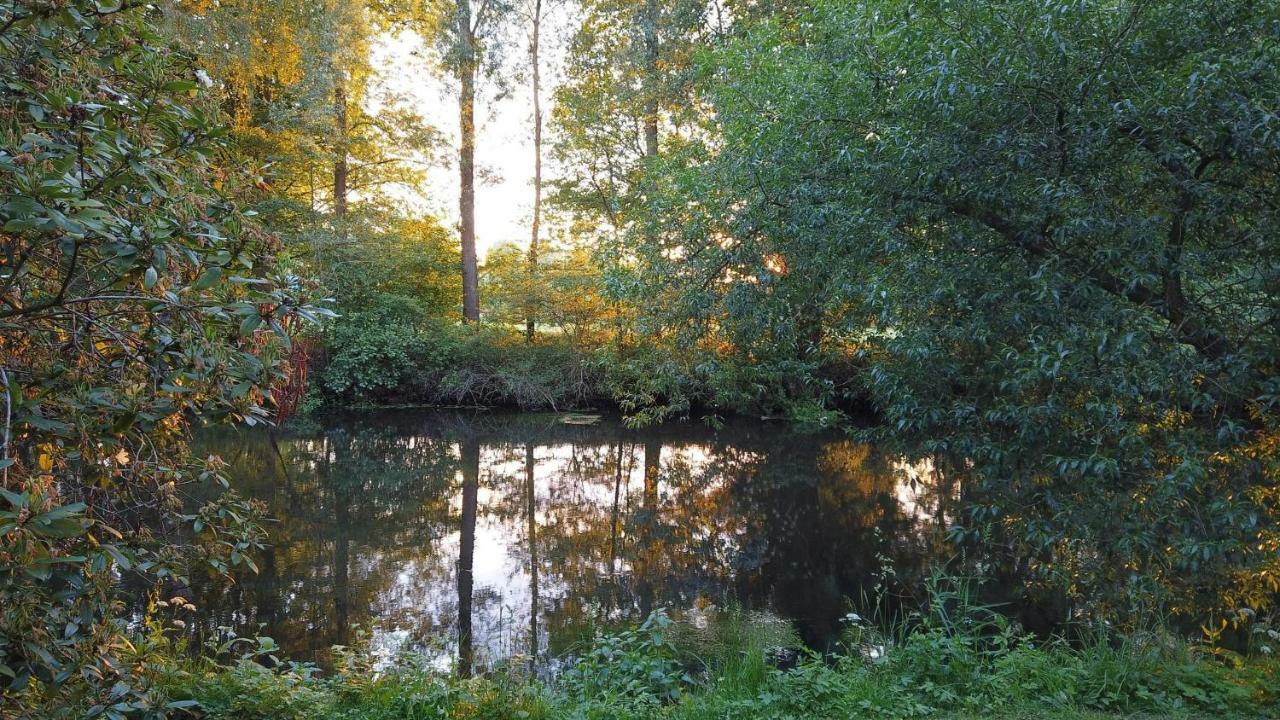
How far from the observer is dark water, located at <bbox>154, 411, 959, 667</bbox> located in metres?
7.09

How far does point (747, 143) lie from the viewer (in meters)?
7.37

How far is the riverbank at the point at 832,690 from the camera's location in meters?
3.98

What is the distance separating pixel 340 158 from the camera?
21.0 metres

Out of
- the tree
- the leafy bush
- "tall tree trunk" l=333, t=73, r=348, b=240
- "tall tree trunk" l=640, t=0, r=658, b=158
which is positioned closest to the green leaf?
the leafy bush

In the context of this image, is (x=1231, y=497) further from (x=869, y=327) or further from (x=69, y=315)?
(x=69, y=315)

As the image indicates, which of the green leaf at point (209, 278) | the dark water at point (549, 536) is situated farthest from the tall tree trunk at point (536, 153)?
the green leaf at point (209, 278)

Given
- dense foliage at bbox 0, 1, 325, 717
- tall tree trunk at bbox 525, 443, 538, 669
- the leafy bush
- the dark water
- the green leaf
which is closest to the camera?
dense foliage at bbox 0, 1, 325, 717

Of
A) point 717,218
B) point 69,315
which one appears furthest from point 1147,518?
point 69,315

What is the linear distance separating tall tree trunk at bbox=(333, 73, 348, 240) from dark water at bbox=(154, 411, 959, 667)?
6244 millimetres

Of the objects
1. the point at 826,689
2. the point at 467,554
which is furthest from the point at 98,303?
the point at 467,554

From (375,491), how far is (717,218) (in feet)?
24.4

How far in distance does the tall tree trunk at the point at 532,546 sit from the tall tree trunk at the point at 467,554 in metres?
0.52

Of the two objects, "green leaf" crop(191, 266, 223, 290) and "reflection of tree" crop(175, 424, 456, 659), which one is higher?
"green leaf" crop(191, 266, 223, 290)

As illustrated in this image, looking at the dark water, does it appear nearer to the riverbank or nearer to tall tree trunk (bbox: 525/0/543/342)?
the riverbank
